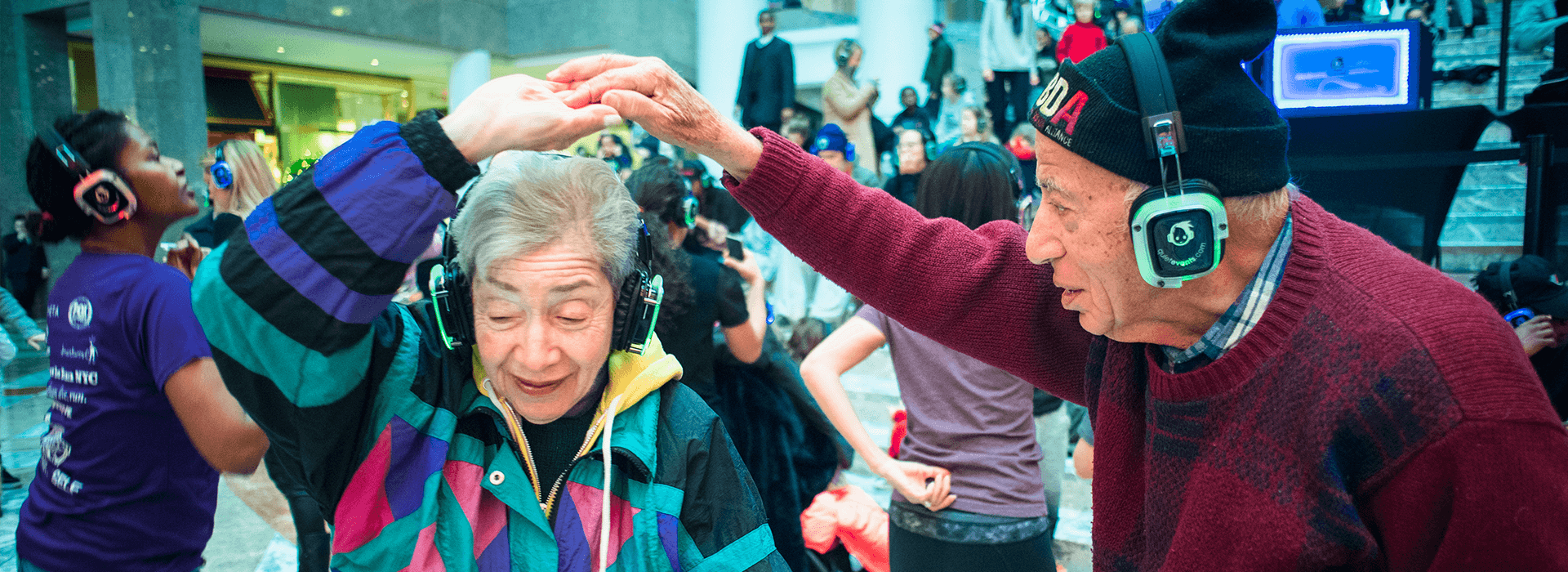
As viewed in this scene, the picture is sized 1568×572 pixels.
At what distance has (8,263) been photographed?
7773 millimetres

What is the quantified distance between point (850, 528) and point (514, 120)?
8.12ft

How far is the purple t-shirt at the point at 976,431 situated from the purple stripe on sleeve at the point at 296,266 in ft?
5.57

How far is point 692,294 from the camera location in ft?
9.45

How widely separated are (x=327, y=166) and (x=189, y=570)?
1.67 metres

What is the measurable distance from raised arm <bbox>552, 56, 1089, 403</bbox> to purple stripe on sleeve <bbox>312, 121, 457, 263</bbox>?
1.37 ft

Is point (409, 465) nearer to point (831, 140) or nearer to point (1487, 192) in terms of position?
point (831, 140)

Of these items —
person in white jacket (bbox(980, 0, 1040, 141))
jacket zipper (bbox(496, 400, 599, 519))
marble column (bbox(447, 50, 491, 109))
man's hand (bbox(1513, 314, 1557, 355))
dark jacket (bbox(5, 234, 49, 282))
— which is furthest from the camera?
marble column (bbox(447, 50, 491, 109))

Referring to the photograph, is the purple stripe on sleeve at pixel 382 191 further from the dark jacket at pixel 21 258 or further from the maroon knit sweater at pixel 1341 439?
the dark jacket at pixel 21 258

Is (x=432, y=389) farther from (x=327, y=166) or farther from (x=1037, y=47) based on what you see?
(x=1037, y=47)

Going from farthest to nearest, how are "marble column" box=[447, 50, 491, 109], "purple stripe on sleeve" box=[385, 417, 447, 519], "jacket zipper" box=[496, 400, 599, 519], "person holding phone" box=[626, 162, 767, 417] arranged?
"marble column" box=[447, 50, 491, 109], "person holding phone" box=[626, 162, 767, 417], "jacket zipper" box=[496, 400, 599, 519], "purple stripe on sleeve" box=[385, 417, 447, 519]

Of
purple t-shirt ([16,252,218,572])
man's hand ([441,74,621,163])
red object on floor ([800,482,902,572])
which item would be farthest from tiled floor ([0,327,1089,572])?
man's hand ([441,74,621,163])

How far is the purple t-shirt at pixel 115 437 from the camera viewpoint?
78.7 inches

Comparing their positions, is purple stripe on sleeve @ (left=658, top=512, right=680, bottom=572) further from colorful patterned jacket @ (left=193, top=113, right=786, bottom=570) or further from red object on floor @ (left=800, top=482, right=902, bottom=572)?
red object on floor @ (left=800, top=482, right=902, bottom=572)

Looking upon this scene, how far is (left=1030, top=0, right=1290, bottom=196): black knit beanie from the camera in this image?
104 cm
